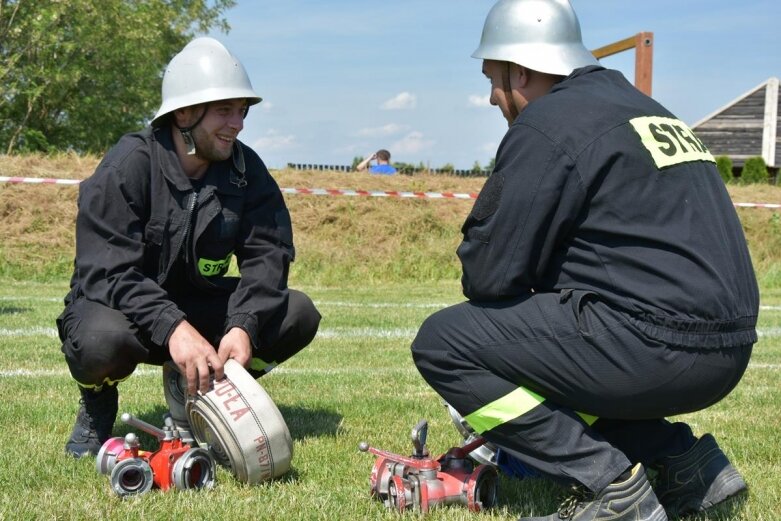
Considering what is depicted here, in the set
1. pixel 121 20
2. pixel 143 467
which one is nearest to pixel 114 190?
pixel 143 467

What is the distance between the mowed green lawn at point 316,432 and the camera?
3342 mm

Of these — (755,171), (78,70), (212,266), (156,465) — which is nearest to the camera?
(156,465)

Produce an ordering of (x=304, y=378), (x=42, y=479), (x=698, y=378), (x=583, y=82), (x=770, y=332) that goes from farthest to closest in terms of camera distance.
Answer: (x=770, y=332) < (x=304, y=378) < (x=42, y=479) < (x=583, y=82) < (x=698, y=378)

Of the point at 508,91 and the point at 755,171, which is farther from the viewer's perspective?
the point at 755,171

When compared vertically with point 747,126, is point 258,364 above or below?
above

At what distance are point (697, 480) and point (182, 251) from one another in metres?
2.38

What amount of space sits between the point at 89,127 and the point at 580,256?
29.7 m

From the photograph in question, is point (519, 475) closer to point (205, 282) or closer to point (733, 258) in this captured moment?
point (733, 258)

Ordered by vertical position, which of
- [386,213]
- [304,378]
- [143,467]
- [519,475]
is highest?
[143,467]

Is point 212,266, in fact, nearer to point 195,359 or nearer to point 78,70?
point 195,359

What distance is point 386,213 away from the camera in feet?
60.5

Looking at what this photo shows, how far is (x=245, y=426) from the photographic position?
3613 millimetres

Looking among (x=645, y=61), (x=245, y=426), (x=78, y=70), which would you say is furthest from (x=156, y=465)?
(x=78, y=70)

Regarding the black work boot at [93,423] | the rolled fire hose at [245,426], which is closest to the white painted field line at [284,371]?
the black work boot at [93,423]
